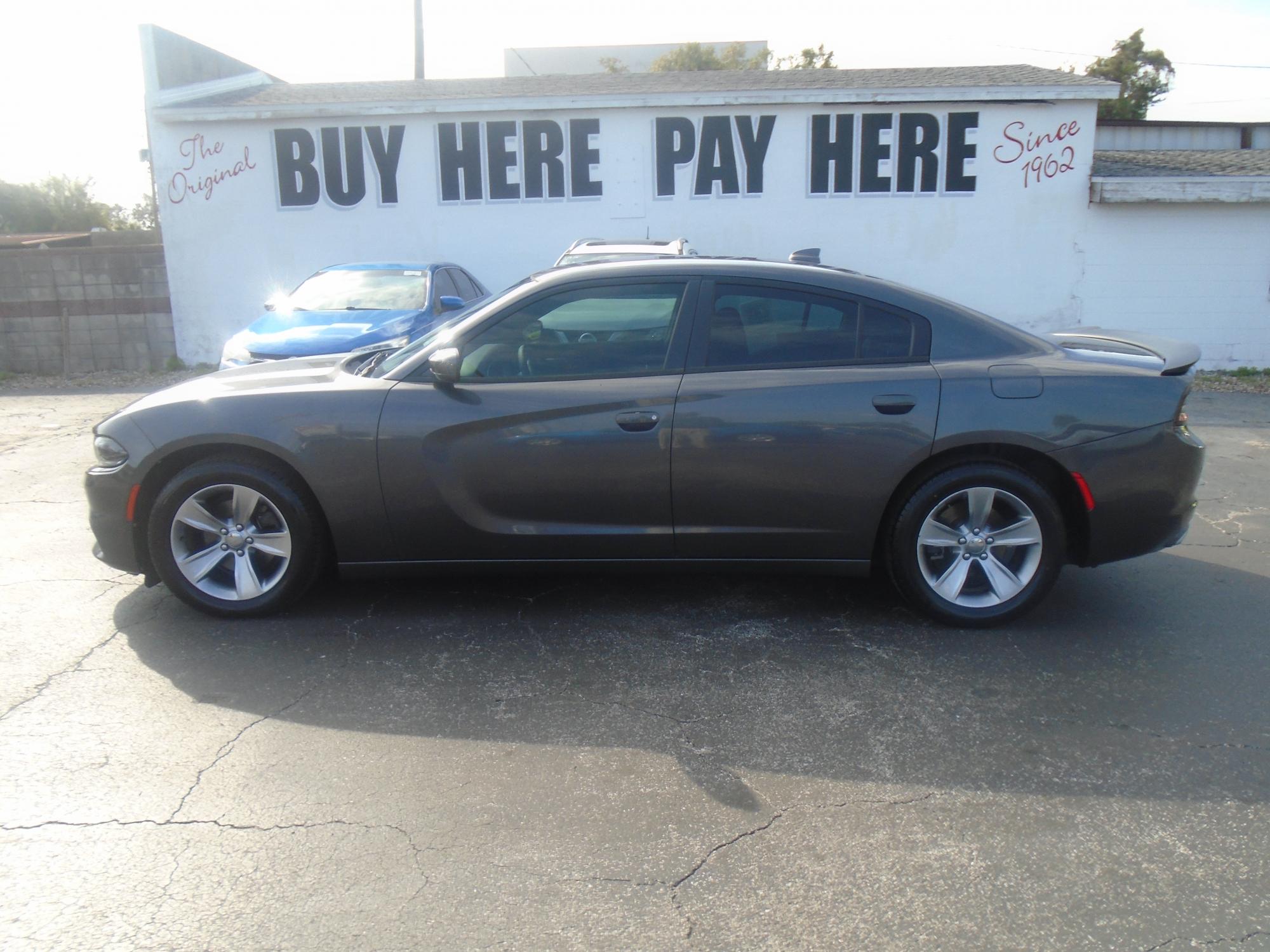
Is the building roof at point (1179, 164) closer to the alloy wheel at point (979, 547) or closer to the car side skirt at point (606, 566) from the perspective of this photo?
the alloy wheel at point (979, 547)

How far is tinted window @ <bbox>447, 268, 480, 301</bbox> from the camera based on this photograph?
10.8 metres

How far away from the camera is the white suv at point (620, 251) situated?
9070 millimetres

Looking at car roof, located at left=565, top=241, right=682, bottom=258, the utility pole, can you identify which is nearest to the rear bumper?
car roof, located at left=565, top=241, right=682, bottom=258

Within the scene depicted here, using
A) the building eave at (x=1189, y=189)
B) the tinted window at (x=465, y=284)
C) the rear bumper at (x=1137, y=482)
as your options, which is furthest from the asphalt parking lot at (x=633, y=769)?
the building eave at (x=1189, y=189)

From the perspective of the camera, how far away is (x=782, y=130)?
1350 centimetres

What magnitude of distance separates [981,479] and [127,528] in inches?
147

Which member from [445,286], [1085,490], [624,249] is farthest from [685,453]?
[445,286]

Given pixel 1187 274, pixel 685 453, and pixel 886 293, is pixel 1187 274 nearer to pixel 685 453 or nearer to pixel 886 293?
pixel 886 293

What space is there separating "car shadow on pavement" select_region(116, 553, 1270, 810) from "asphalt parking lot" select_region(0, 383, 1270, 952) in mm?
16

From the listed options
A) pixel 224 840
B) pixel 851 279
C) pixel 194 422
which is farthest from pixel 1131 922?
pixel 194 422

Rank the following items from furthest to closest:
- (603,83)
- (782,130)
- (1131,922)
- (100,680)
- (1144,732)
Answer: (603,83)
(782,130)
(100,680)
(1144,732)
(1131,922)

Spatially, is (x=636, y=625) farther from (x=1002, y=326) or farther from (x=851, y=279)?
(x=1002, y=326)

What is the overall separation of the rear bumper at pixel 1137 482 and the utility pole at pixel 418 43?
66.9 feet

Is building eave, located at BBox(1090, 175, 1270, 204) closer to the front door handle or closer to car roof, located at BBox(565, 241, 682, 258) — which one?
car roof, located at BBox(565, 241, 682, 258)
